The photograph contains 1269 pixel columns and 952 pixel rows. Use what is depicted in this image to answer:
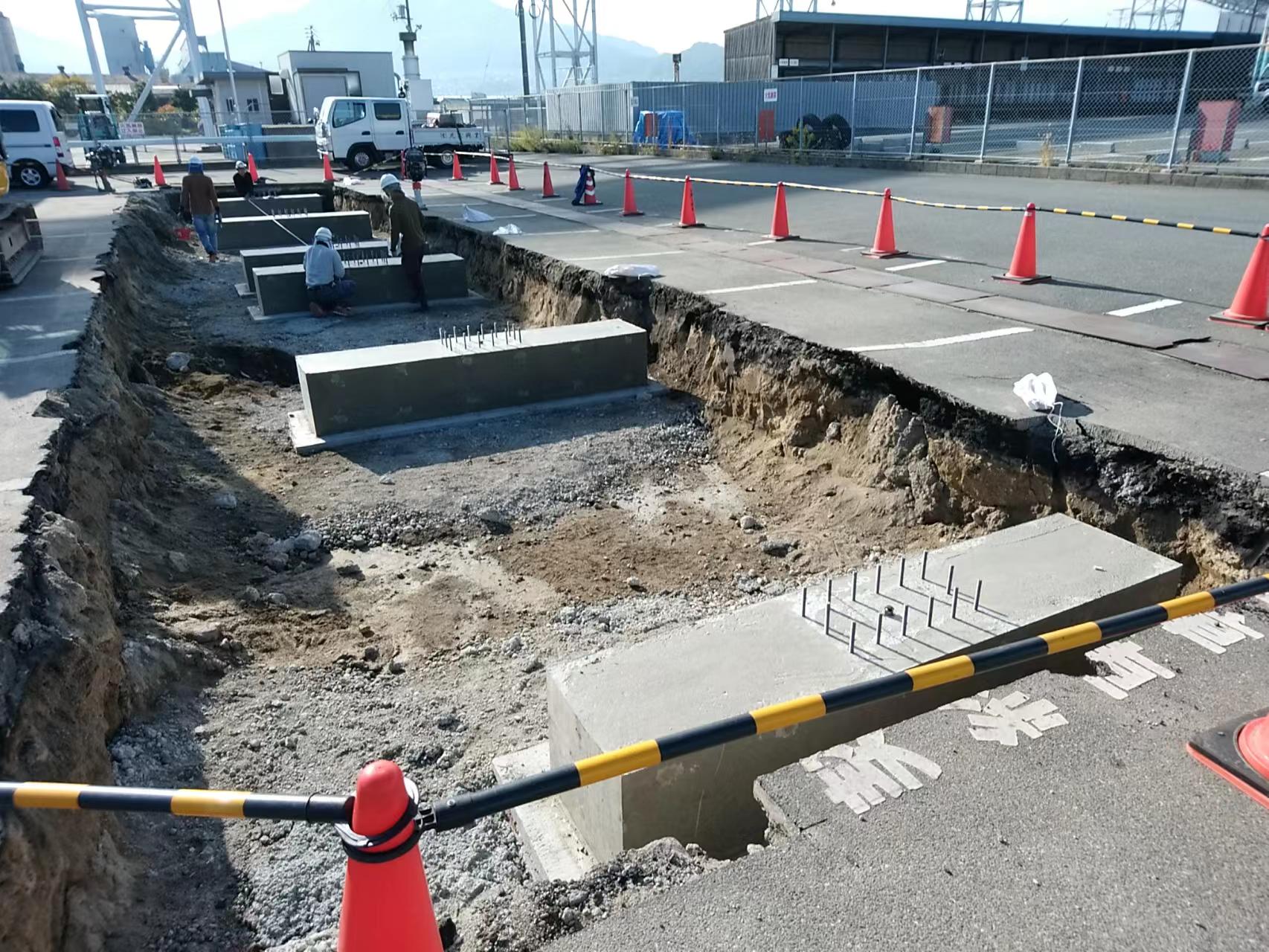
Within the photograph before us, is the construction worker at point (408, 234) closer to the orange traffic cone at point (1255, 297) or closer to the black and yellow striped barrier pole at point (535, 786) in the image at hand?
the orange traffic cone at point (1255, 297)

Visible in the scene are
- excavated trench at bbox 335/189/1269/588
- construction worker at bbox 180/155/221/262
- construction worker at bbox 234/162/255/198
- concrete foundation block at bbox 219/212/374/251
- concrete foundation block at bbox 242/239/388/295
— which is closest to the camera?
excavated trench at bbox 335/189/1269/588

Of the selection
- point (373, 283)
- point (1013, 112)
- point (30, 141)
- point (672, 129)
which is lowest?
point (373, 283)

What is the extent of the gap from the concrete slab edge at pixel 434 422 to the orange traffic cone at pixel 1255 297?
16.2ft

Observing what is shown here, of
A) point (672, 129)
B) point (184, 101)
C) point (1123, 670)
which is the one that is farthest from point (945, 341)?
point (184, 101)

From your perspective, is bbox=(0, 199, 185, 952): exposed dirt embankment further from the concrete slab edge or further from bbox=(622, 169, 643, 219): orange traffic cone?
bbox=(622, 169, 643, 219): orange traffic cone

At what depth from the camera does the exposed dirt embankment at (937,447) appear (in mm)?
4250

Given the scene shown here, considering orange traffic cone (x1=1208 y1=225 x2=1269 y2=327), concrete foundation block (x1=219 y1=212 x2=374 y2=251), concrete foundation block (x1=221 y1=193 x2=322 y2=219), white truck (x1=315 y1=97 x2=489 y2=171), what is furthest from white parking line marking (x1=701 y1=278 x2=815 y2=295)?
white truck (x1=315 y1=97 x2=489 y2=171)

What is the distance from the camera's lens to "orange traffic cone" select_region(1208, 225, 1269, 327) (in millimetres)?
6758

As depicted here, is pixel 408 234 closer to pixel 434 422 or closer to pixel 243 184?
pixel 434 422

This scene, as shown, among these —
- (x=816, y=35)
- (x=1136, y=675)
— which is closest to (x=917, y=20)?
(x=816, y=35)

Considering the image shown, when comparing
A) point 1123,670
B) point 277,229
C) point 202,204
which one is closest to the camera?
point 1123,670

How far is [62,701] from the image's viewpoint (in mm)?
3344

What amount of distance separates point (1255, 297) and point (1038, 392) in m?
3.10

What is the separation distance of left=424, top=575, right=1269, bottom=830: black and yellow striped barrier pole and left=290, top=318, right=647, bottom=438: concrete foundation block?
6170 millimetres
